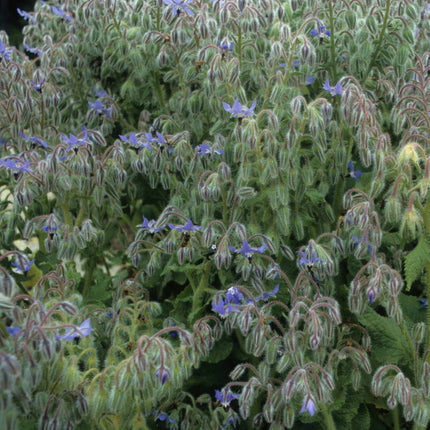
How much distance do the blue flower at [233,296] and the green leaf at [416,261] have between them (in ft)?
1.70

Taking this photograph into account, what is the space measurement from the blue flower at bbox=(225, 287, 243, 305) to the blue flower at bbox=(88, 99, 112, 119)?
3.90 feet

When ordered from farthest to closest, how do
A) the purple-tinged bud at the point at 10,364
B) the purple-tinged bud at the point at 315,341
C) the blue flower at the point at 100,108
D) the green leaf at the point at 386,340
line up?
the blue flower at the point at 100,108 → the green leaf at the point at 386,340 → the purple-tinged bud at the point at 315,341 → the purple-tinged bud at the point at 10,364

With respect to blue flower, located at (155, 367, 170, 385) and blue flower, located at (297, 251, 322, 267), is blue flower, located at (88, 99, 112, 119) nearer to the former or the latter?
blue flower, located at (297, 251, 322, 267)

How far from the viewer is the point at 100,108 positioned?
2.87 m

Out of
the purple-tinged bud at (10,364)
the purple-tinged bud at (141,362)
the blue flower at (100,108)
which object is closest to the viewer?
the purple-tinged bud at (10,364)

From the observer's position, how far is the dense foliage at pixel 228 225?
188cm

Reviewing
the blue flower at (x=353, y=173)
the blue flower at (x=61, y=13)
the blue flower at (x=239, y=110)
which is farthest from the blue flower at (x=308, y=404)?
the blue flower at (x=61, y=13)

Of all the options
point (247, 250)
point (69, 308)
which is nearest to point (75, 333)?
point (69, 308)

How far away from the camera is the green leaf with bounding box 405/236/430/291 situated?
6.39 ft

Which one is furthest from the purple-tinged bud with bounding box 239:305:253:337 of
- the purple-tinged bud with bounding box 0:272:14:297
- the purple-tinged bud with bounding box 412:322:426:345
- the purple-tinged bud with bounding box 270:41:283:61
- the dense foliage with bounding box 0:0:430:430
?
the purple-tinged bud with bounding box 270:41:283:61

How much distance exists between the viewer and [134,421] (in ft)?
6.22

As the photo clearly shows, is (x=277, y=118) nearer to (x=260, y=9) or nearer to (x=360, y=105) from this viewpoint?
(x=360, y=105)

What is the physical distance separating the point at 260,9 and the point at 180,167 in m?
0.75

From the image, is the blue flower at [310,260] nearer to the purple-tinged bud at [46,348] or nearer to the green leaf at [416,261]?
the green leaf at [416,261]
